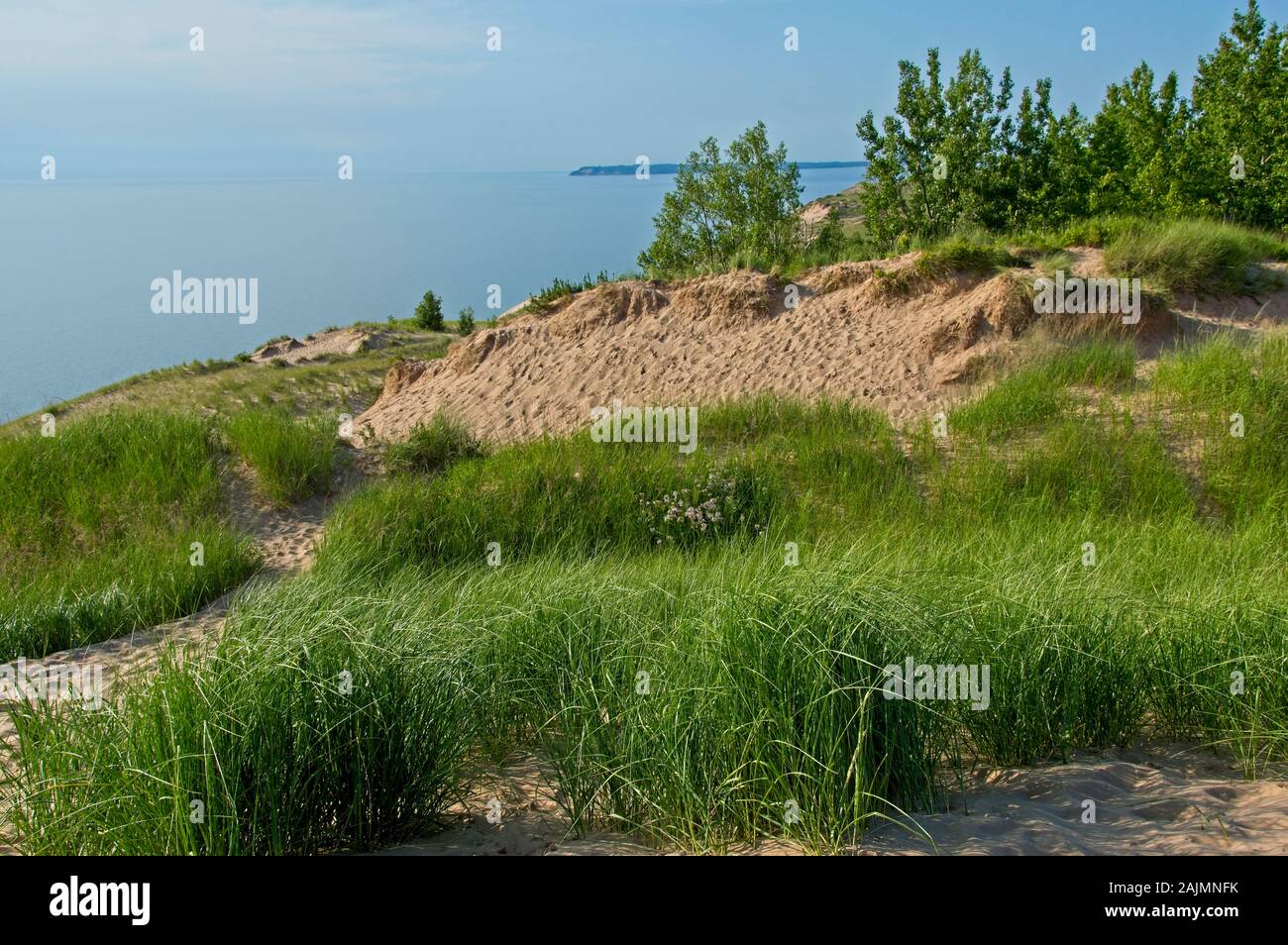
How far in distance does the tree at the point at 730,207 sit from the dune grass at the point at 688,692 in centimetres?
1404

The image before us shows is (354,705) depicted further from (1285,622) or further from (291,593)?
(1285,622)

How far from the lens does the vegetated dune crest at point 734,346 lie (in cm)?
1264

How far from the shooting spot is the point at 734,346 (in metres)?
14.0

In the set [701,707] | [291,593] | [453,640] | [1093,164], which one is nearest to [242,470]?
[291,593]

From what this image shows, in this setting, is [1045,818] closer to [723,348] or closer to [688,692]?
[688,692]

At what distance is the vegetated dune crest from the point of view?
12.6m

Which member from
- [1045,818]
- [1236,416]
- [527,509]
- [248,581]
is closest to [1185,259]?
[1236,416]

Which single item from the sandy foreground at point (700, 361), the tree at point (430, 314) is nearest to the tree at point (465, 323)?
the tree at point (430, 314)

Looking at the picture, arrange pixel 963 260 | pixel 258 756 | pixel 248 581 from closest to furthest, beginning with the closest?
1. pixel 258 756
2. pixel 248 581
3. pixel 963 260

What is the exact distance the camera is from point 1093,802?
4.66m

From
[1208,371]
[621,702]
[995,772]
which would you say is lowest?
[995,772]

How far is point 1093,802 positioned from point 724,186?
19070 mm

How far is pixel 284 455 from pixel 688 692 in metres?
8.48

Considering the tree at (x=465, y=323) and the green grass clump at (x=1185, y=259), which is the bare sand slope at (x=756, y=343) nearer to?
the green grass clump at (x=1185, y=259)
